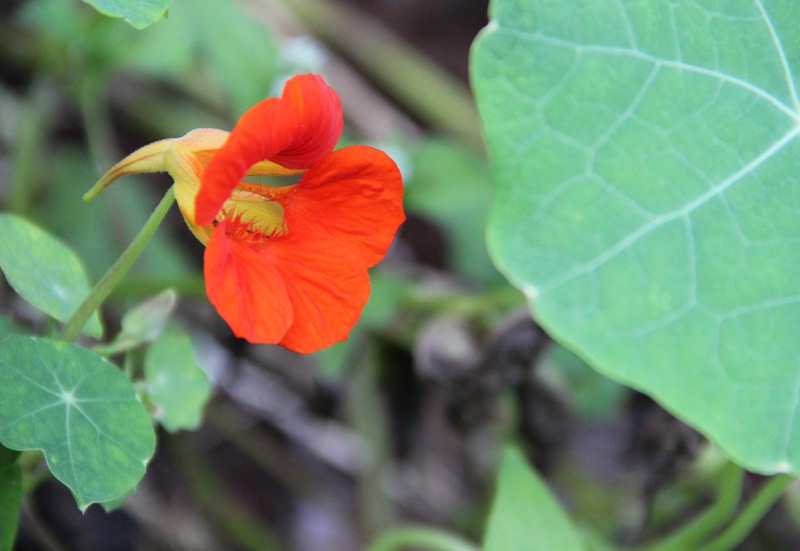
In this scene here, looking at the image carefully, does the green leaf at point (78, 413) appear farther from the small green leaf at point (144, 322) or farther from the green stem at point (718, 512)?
the green stem at point (718, 512)

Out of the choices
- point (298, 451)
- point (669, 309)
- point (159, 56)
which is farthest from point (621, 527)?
point (159, 56)

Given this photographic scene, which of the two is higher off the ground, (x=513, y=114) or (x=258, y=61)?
(x=513, y=114)

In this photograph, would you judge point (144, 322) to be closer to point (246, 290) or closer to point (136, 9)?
point (246, 290)

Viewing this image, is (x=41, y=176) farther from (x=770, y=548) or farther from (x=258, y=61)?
(x=770, y=548)

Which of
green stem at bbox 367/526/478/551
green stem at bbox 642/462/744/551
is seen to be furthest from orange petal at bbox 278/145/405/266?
green stem at bbox 642/462/744/551

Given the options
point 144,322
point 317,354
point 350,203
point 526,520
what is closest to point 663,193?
point 350,203
